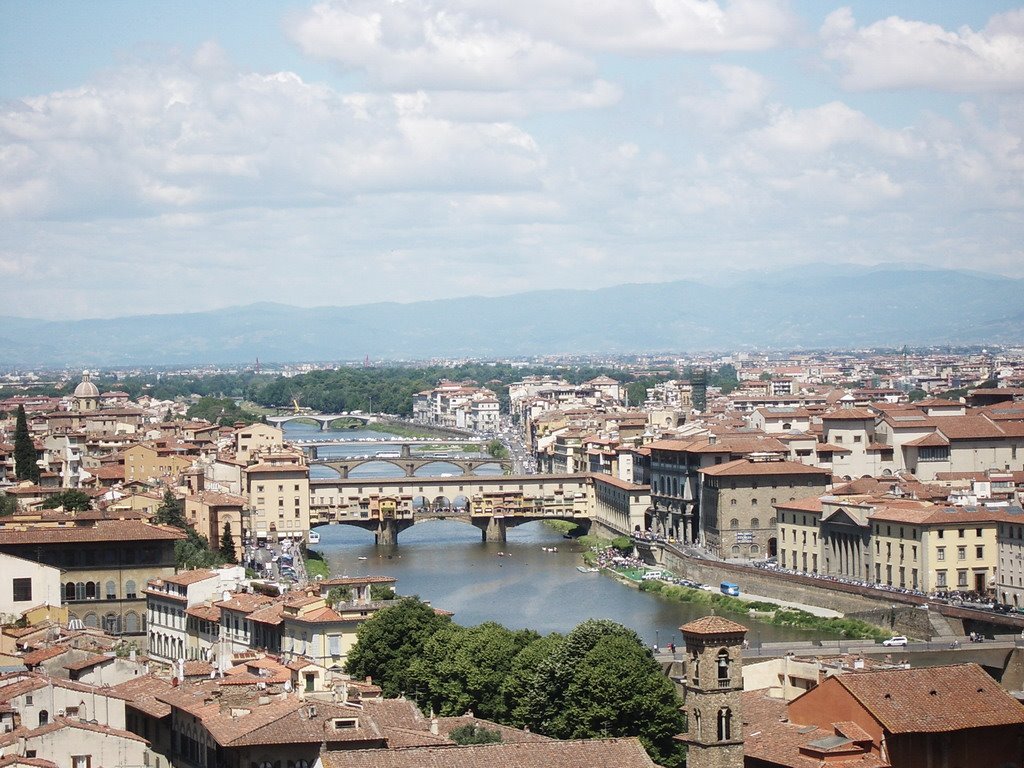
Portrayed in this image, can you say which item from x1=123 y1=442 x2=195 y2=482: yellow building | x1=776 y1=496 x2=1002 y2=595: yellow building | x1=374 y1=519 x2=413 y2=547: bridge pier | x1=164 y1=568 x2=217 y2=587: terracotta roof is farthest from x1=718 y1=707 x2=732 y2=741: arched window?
x1=374 y1=519 x2=413 y2=547: bridge pier

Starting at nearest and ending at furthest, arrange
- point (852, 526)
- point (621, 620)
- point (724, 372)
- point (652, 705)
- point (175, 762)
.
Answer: point (175, 762) → point (652, 705) → point (621, 620) → point (852, 526) → point (724, 372)

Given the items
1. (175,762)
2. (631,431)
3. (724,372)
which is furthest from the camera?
(724,372)

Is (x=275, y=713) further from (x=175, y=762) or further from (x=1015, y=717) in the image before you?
(x=1015, y=717)

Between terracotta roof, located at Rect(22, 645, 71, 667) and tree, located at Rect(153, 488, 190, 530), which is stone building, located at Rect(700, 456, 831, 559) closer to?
tree, located at Rect(153, 488, 190, 530)

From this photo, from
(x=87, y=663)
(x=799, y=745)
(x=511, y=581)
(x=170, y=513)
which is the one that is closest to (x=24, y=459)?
(x=170, y=513)

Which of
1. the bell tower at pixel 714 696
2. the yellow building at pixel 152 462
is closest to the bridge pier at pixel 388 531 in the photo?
the yellow building at pixel 152 462

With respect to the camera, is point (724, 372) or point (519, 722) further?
point (724, 372)

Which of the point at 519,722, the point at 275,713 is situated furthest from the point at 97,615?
the point at 275,713
